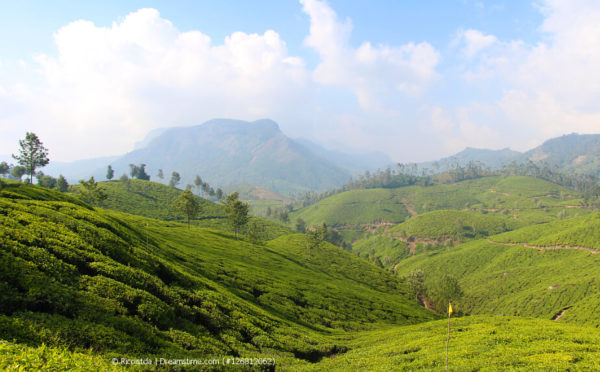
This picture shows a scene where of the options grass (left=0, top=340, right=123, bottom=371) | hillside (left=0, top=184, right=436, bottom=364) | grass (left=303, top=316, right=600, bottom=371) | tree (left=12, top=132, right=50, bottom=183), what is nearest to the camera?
grass (left=0, top=340, right=123, bottom=371)

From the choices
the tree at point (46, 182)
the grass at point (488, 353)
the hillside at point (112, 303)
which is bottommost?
the grass at point (488, 353)

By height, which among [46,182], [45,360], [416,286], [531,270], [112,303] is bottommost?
[531,270]

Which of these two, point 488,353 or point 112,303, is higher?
point 112,303

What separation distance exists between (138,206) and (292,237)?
79.9 meters

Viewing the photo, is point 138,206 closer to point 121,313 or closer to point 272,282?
point 272,282

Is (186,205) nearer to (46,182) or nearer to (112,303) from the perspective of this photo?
(112,303)

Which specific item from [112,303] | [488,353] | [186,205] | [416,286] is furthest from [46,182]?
[488,353]

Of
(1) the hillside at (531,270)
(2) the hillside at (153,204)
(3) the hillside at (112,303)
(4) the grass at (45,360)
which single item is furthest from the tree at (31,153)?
(1) the hillside at (531,270)

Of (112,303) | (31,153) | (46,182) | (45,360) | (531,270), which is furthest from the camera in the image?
(46,182)

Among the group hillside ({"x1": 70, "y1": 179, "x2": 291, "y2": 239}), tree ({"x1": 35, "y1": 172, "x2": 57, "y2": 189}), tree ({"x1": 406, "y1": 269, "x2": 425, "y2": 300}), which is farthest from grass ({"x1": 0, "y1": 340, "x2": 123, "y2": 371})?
tree ({"x1": 35, "y1": 172, "x2": 57, "y2": 189})

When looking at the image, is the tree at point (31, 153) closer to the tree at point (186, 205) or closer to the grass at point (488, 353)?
the tree at point (186, 205)

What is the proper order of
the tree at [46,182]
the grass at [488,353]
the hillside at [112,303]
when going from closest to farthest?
the hillside at [112,303] → the grass at [488,353] → the tree at [46,182]

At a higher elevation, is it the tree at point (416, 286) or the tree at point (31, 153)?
the tree at point (31, 153)

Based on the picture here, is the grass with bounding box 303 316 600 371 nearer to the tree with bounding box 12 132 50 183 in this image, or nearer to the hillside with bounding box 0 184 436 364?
the hillside with bounding box 0 184 436 364
